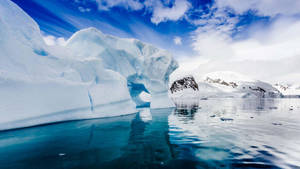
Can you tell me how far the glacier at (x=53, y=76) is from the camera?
Result: 318 inches

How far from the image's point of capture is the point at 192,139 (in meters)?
6.61

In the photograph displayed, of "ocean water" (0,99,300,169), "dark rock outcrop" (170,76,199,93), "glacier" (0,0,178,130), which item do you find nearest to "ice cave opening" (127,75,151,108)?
"glacier" (0,0,178,130)

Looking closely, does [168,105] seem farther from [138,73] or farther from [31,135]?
[31,135]

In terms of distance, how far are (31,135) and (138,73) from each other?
46.9ft

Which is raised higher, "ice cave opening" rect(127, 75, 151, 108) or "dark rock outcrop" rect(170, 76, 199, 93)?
"dark rock outcrop" rect(170, 76, 199, 93)

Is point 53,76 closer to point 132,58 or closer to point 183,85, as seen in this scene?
point 132,58

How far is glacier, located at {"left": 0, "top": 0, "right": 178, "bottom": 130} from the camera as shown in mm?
8078

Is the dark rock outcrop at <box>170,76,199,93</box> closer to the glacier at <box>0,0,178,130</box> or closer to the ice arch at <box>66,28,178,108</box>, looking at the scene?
the ice arch at <box>66,28,178,108</box>

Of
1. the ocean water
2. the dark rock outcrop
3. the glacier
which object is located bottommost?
the ocean water

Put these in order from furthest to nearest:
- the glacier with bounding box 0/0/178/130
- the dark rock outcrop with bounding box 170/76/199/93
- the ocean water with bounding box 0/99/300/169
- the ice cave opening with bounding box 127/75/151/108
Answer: the dark rock outcrop with bounding box 170/76/199/93, the ice cave opening with bounding box 127/75/151/108, the glacier with bounding box 0/0/178/130, the ocean water with bounding box 0/99/300/169

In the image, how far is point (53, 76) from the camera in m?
10.2

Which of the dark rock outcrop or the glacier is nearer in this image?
the glacier

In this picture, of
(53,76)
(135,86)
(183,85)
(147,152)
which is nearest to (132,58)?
(135,86)

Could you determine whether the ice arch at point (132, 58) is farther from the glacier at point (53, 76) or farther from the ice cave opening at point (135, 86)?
the glacier at point (53, 76)
